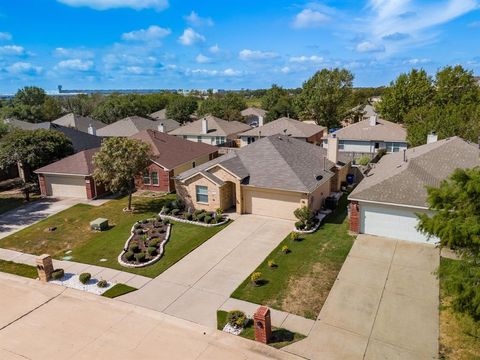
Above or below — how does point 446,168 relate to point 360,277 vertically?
above

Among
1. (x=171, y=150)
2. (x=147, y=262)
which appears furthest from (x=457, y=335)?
(x=171, y=150)

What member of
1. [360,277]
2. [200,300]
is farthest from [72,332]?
[360,277]

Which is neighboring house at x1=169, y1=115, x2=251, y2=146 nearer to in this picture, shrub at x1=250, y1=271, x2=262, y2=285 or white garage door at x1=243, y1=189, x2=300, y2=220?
white garage door at x1=243, y1=189, x2=300, y2=220

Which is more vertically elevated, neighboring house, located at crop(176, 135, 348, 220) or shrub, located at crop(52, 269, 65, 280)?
neighboring house, located at crop(176, 135, 348, 220)

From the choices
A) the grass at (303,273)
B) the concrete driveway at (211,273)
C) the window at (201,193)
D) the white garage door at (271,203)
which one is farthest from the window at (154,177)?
the grass at (303,273)

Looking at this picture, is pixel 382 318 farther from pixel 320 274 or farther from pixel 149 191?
pixel 149 191

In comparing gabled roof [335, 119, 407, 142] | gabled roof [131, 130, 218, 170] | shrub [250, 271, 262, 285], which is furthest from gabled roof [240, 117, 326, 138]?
shrub [250, 271, 262, 285]

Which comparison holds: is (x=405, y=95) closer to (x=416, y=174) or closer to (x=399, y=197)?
(x=416, y=174)
